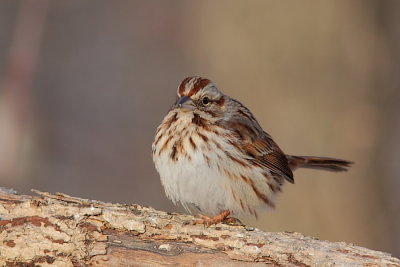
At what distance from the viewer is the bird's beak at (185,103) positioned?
5.90 m

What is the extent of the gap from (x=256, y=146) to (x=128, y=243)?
1.86 metres

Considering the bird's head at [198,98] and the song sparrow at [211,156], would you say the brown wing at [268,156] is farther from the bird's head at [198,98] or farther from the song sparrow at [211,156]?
the bird's head at [198,98]

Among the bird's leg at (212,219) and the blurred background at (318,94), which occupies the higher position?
the blurred background at (318,94)

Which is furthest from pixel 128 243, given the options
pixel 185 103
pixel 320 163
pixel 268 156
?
pixel 320 163

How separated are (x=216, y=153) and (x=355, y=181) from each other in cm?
273

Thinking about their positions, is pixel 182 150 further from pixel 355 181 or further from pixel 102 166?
pixel 102 166

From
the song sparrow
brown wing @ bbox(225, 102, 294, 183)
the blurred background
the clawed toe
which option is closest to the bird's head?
the song sparrow

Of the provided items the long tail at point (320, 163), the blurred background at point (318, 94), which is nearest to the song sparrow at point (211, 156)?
the long tail at point (320, 163)

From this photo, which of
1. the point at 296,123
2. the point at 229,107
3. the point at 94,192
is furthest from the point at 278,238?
the point at 94,192

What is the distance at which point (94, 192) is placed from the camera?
1141cm

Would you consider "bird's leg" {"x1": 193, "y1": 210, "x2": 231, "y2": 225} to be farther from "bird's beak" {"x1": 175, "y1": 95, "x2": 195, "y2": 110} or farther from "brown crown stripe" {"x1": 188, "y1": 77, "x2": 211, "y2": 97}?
"brown crown stripe" {"x1": 188, "y1": 77, "x2": 211, "y2": 97}

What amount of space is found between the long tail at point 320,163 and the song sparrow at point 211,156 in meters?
0.89

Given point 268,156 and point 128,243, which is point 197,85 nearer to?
point 268,156

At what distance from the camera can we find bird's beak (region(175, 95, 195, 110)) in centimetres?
590
